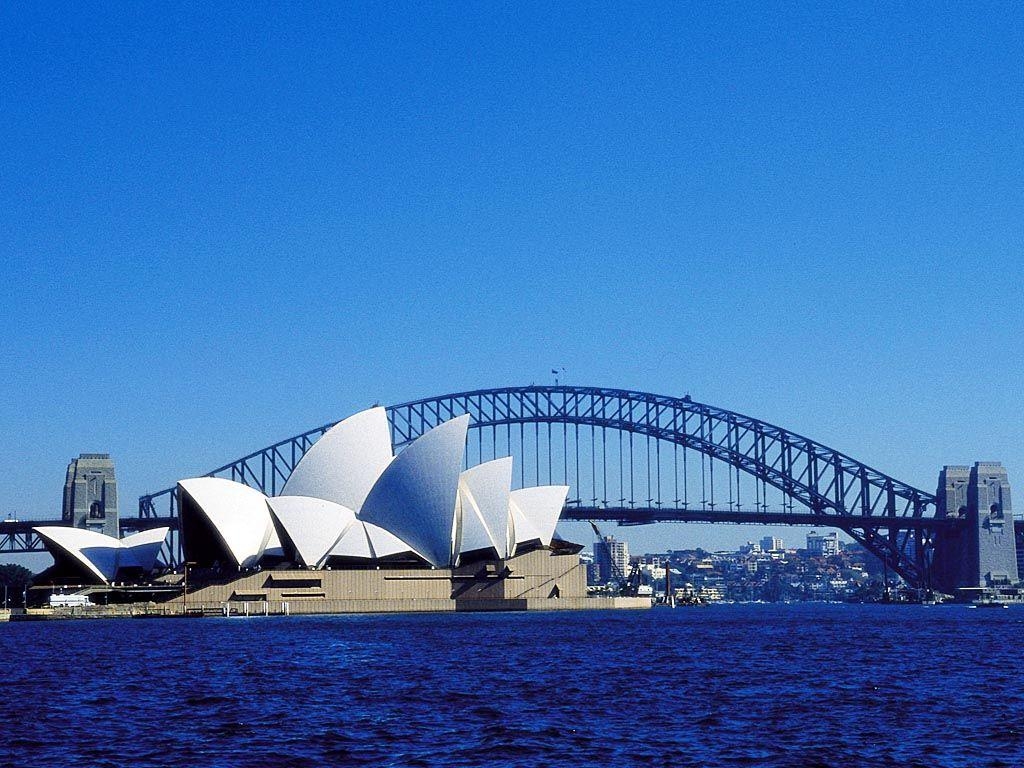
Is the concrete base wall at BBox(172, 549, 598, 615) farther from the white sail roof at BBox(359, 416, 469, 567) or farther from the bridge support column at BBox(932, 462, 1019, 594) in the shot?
the bridge support column at BBox(932, 462, 1019, 594)

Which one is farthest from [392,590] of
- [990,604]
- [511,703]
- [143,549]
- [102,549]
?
[511,703]

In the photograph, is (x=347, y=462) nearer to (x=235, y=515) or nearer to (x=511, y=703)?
(x=235, y=515)

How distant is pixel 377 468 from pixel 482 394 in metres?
39.9

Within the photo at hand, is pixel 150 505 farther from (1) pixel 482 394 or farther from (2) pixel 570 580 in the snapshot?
(2) pixel 570 580

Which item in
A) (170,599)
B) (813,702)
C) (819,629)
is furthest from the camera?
(170,599)

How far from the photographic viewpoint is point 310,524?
99.2m

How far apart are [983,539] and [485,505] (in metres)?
60.0

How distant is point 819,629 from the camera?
7669cm

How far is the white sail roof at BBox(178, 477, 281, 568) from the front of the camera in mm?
98812

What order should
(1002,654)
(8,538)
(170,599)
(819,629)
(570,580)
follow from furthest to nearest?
(8,538) < (570,580) < (170,599) < (819,629) < (1002,654)

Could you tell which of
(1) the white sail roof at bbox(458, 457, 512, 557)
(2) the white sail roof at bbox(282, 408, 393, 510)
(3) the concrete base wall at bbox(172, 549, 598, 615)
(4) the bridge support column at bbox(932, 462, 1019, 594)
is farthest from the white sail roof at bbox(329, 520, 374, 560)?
(4) the bridge support column at bbox(932, 462, 1019, 594)

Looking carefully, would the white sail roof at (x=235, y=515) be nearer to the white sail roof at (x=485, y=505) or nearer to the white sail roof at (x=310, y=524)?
the white sail roof at (x=310, y=524)

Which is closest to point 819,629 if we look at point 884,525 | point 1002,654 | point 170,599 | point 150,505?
point 1002,654

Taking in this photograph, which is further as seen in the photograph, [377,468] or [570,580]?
[570,580]
